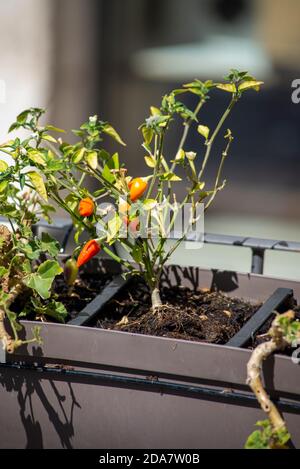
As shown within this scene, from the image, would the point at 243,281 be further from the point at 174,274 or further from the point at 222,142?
the point at 222,142

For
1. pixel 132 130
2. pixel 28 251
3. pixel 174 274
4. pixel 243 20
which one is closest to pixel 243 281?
pixel 174 274

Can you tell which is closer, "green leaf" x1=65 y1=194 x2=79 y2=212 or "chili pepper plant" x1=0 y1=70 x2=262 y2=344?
"chili pepper plant" x1=0 y1=70 x2=262 y2=344

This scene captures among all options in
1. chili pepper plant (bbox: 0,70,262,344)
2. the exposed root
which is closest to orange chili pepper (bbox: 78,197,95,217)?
chili pepper plant (bbox: 0,70,262,344)

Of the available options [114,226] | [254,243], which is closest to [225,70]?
[254,243]

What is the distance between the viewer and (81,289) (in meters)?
1.31

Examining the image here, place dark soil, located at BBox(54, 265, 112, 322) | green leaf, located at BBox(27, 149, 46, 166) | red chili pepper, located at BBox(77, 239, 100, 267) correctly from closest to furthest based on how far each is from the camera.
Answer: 1. green leaf, located at BBox(27, 149, 46, 166)
2. red chili pepper, located at BBox(77, 239, 100, 267)
3. dark soil, located at BBox(54, 265, 112, 322)

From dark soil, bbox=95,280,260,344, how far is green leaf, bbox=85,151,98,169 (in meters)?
0.24

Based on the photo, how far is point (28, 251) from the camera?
1045 mm

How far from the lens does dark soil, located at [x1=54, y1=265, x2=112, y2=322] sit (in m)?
1.24

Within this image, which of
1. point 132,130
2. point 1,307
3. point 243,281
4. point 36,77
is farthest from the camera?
point 132,130

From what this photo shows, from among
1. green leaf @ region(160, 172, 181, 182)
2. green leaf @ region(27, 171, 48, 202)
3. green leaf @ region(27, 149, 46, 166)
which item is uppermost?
green leaf @ region(27, 149, 46, 166)

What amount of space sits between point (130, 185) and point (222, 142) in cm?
194

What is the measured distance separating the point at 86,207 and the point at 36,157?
0.12m

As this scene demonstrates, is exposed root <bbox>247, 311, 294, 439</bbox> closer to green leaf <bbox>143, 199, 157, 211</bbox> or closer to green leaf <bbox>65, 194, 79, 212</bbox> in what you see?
green leaf <bbox>143, 199, 157, 211</bbox>
